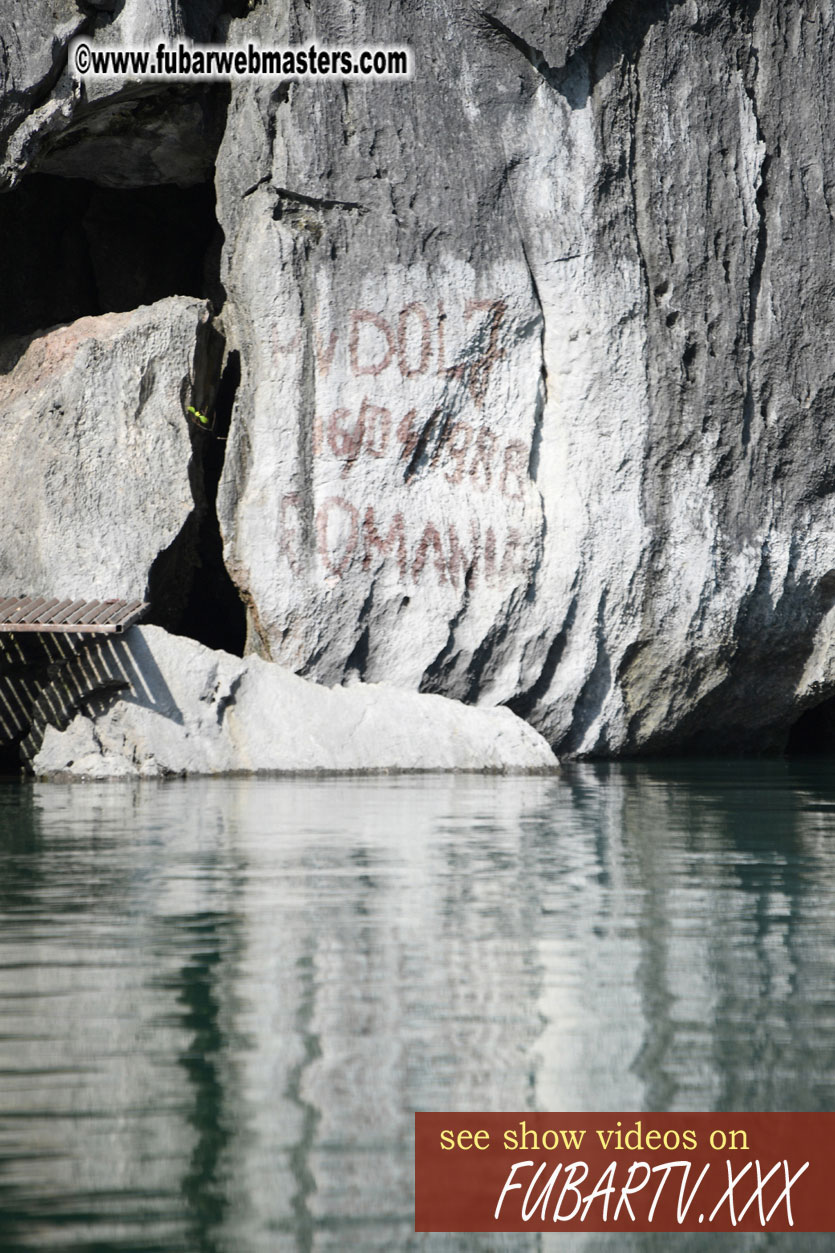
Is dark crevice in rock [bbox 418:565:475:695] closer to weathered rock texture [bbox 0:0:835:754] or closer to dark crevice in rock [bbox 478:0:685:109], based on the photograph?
weathered rock texture [bbox 0:0:835:754]

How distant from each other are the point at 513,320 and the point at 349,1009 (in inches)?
325

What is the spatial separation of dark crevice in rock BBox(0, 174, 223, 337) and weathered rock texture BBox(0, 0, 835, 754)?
1.75 meters

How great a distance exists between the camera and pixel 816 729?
1535cm

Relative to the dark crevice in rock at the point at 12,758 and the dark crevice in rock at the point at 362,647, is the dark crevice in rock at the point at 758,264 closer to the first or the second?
the dark crevice in rock at the point at 362,647

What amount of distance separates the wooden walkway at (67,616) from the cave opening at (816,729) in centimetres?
788

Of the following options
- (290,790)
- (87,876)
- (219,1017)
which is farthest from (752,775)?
(219,1017)

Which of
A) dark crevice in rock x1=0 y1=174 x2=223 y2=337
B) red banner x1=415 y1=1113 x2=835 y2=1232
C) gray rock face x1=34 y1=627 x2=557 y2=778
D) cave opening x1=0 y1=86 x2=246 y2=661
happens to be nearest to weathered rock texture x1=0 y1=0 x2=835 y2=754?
cave opening x1=0 y1=86 x2=246 y2=661

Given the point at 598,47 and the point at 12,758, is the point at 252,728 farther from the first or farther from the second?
the point at 598,47

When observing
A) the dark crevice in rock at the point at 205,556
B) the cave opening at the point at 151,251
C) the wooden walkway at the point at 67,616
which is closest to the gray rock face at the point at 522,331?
the dark crevice in rock at the point at 205,556

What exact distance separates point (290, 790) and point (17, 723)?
8.70 feet

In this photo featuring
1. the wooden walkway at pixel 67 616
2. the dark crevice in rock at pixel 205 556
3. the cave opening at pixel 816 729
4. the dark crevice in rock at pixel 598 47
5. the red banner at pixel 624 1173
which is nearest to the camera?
the red banner at pixel 624 1173

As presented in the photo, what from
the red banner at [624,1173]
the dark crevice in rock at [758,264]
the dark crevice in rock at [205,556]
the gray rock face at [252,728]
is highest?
the dark crevice in rock at [758,264]

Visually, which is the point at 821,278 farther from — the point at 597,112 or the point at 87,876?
the point at 87,876

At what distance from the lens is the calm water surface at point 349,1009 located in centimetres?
232
